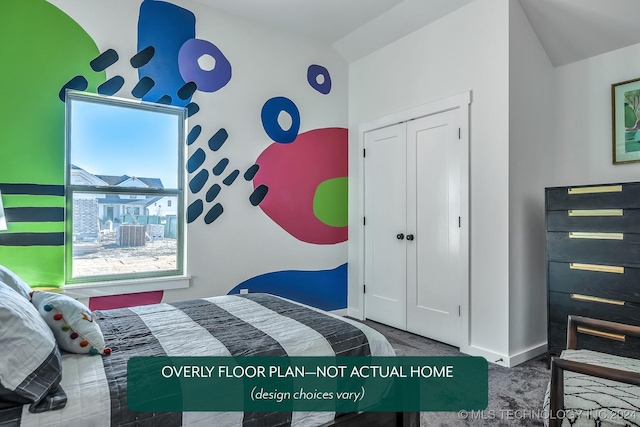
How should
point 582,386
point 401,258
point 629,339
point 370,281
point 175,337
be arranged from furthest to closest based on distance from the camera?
point 370,281
point 401,258
point 629,339
point 175,337
point 582,386

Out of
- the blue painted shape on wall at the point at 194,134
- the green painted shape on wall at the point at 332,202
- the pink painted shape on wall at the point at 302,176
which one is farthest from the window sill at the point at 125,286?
the green painted shape on wall at the point at 332,202

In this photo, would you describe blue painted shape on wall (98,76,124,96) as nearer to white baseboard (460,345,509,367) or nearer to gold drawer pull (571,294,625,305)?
white baseboard (460,345,509,367)

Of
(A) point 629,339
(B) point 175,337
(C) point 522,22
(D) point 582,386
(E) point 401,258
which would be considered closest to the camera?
(D) point 582,386

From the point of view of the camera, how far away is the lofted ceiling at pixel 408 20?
276 cm

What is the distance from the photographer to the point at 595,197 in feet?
8.46

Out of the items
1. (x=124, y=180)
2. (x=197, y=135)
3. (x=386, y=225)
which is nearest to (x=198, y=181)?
(x=197, y=135)

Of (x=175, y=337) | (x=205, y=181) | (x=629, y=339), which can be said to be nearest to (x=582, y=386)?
(x=629, y=339)

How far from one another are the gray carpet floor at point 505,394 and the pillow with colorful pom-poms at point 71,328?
5.60ft

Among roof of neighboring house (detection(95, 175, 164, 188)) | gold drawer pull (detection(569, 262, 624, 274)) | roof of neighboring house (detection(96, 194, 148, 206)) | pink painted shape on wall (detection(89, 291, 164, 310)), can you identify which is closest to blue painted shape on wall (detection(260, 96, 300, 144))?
roof of neighboring house (detection(95, 175, 164, 188))

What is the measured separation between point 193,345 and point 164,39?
271 cm

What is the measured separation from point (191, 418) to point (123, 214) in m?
2.25

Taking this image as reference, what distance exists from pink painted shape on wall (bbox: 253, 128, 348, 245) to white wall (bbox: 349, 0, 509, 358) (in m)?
1.10

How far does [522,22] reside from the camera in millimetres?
2965

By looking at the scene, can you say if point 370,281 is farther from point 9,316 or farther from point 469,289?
point 9,316
